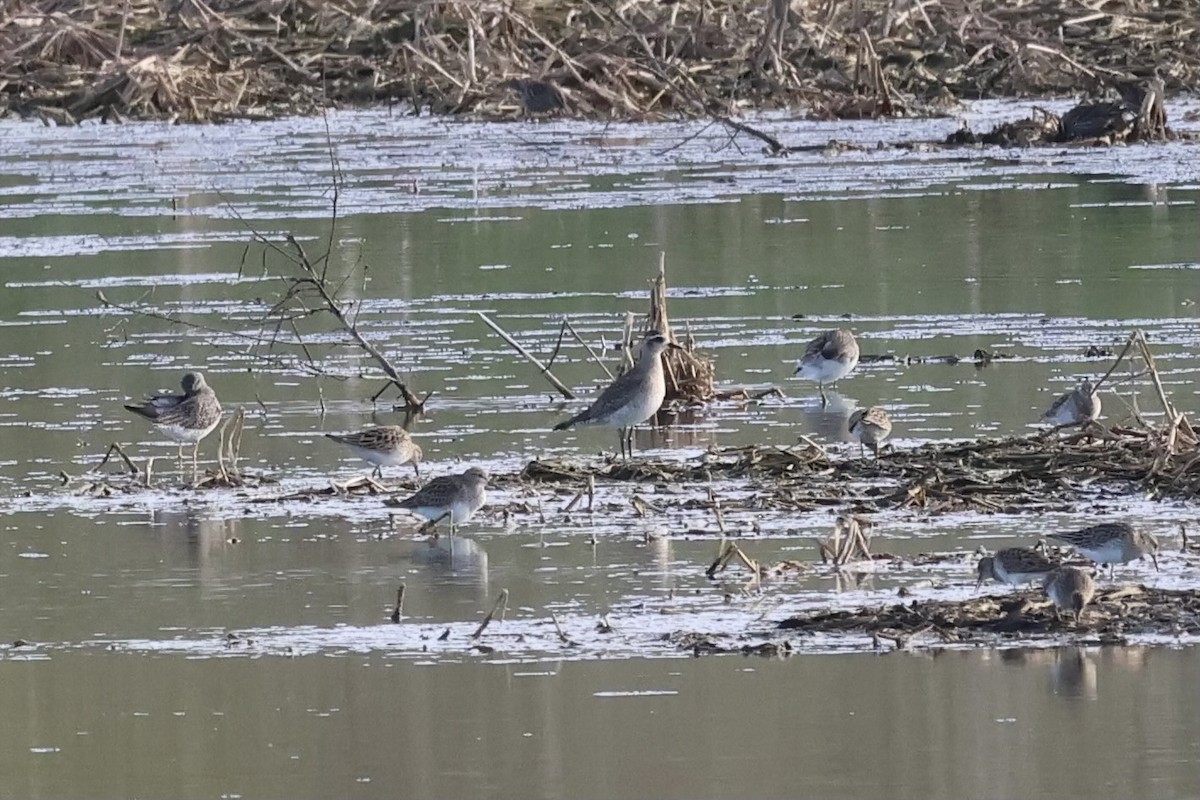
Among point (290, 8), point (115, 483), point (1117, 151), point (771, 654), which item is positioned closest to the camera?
point (771, 654)

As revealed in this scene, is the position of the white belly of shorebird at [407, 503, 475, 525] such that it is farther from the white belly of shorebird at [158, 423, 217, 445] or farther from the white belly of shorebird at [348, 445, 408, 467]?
the white belly of shorebird at [158, 423, 217, 445]

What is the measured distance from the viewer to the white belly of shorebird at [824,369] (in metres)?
13.3

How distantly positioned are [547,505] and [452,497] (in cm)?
76

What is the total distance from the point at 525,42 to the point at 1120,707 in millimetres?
29179

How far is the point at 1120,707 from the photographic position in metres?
7.06

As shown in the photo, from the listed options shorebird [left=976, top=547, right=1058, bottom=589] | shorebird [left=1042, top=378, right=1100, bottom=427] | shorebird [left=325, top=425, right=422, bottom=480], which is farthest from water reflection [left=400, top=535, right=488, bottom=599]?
shorebird [left=1042, top=378, right=1100, bottom=427]

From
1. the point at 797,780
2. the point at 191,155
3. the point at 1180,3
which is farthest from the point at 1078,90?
the point at 797,780

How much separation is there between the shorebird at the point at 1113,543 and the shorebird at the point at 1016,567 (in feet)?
0.88

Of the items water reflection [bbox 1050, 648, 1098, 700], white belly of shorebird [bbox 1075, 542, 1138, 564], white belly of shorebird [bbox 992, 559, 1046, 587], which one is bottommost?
water reflection [bbox 1050, 648, 1098, 700]

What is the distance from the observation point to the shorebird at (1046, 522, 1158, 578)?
8.75 metres

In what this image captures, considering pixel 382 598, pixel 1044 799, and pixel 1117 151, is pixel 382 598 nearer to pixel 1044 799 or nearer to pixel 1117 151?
pixel 1044 799

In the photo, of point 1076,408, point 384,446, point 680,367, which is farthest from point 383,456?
point 1076,408

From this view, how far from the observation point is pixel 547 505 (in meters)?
10.8

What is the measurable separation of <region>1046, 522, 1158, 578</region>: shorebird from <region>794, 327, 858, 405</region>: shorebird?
4.51 m
